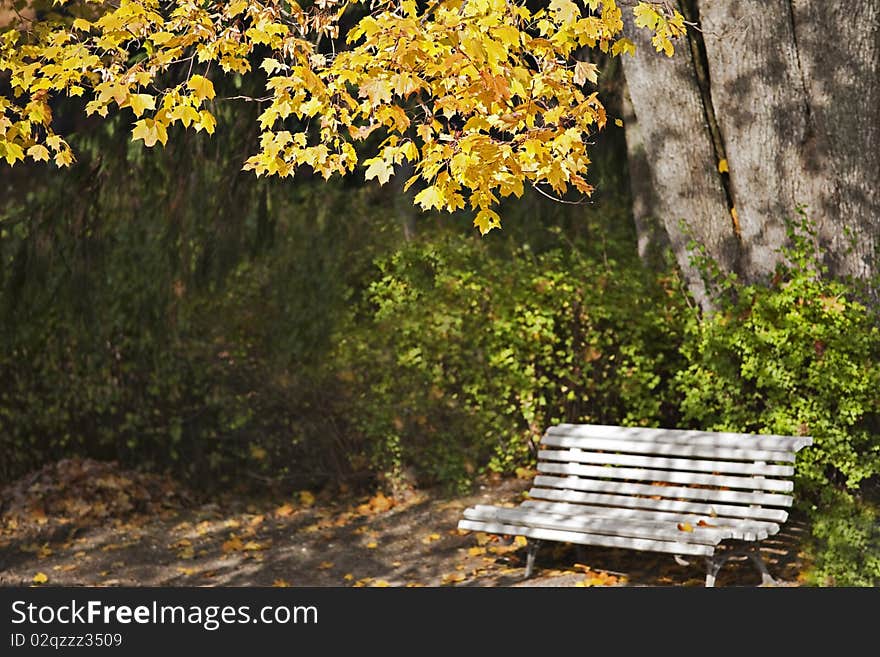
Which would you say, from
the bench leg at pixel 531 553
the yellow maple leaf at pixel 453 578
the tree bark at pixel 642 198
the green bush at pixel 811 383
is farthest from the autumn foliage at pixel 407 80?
the tree bark at pixel 642 198

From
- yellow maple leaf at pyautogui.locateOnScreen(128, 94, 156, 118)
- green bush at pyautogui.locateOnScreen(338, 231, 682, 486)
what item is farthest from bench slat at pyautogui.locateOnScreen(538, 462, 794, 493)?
yellow maple leaf at pyautogui.locateOnScreen(128, 94, 156, 118)

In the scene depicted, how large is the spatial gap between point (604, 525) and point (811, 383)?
137 centimetres

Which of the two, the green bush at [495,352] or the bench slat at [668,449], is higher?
the green bush at [495,352]

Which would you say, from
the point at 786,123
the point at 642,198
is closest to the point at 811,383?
the point at 786,123

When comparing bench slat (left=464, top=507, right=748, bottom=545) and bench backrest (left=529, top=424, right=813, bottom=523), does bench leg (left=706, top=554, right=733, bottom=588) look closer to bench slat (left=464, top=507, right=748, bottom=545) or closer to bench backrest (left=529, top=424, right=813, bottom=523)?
bench slat (left=464, top=507, right=748, bottom=545)

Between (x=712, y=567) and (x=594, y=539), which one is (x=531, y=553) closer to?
(x=594, y=539)

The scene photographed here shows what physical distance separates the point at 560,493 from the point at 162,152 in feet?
13.7

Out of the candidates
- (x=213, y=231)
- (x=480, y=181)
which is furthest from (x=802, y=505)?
(x=213, y=231)

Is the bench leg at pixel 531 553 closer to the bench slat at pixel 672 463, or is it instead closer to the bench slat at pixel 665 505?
the bench slat at pixel 665 505

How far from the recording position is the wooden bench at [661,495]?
571 centimetres

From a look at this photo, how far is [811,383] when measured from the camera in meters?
6.29

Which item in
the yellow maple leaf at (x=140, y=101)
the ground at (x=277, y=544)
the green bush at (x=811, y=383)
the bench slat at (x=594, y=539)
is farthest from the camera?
the ground at (x=277, y=544)

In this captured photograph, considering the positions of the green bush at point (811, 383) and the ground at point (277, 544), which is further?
the ground at point (277, 544)

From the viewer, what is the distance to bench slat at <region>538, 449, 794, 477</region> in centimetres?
586
